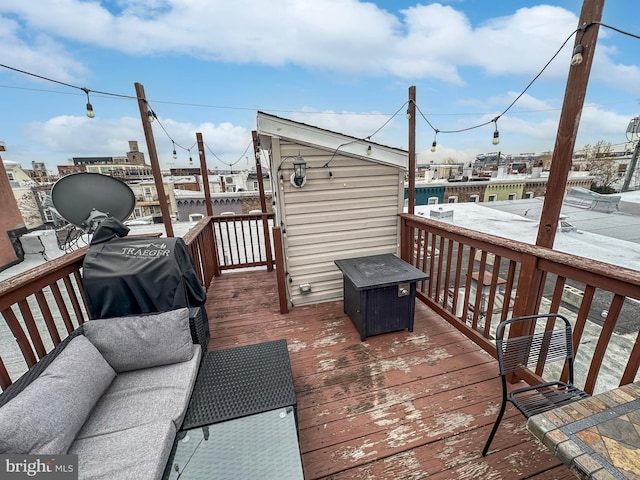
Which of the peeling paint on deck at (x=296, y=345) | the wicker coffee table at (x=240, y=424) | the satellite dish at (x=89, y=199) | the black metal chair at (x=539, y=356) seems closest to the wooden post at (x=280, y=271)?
the peeling paint on deck at (x=296, y=345)

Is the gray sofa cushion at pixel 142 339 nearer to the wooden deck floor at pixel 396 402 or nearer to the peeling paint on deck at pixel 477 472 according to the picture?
the wooden deck floor at pixel 396 402

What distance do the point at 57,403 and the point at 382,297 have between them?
Answer: 7.52ft

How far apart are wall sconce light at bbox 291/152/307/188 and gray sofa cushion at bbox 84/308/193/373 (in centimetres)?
171

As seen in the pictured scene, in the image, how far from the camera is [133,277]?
1.83m

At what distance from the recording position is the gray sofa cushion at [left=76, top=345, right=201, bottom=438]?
1.39 meters

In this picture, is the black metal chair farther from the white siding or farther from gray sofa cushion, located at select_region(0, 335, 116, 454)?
gray sofa cushion, located at select_region(0, 335, 116, 454)

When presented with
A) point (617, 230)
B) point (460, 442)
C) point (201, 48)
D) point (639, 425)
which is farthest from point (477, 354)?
point (617, 230)

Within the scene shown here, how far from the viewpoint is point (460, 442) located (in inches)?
63.2

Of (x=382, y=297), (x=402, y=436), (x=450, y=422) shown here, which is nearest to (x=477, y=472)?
(x=450, y=422)

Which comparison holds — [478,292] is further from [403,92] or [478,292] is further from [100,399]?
[100,399]

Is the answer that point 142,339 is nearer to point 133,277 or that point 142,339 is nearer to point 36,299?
point 133,277

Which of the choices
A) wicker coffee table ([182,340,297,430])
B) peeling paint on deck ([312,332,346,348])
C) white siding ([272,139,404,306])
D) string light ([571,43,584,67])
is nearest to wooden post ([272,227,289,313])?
white siding ([272,139,404,306])

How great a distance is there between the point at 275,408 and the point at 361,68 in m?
8.64

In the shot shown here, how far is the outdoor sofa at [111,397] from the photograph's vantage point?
1.12 meters
